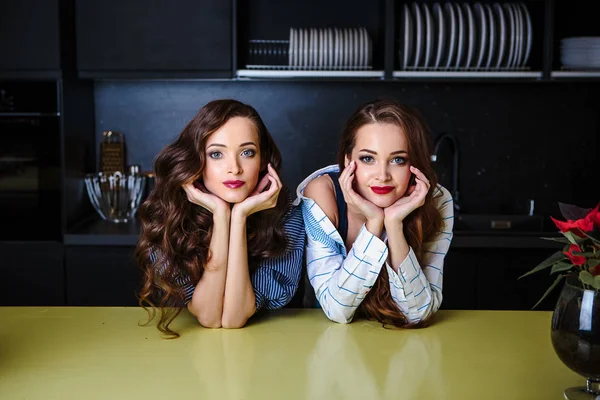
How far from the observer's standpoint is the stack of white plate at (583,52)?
2883 mm

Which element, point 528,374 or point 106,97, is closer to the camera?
point 528,374

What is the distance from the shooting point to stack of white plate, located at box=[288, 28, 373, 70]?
2.89 metres

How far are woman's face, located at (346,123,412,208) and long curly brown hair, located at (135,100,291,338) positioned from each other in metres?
0.21

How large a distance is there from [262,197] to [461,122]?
1.87 metres

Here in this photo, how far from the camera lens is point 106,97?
321cm

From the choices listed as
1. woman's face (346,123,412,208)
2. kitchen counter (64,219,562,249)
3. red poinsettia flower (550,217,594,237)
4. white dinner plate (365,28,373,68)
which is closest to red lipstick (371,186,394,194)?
woman's face (346,123,412,208)

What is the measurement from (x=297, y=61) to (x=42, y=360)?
185 centimetres

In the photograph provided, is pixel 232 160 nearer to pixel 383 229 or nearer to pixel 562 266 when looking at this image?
pixel 383 229

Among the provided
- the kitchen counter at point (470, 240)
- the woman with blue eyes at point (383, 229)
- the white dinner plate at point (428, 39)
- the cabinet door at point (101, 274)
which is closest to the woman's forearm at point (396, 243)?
the woman with blue eyes at point (383, 229)

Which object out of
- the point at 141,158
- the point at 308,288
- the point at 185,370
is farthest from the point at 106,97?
the point at 185,370

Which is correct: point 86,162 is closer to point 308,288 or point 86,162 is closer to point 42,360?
point 308,288

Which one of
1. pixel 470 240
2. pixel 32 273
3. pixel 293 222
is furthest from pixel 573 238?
pixel 32 273

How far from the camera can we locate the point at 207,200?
1.51 metres

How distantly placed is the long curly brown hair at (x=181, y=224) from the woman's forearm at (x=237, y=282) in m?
0.06
